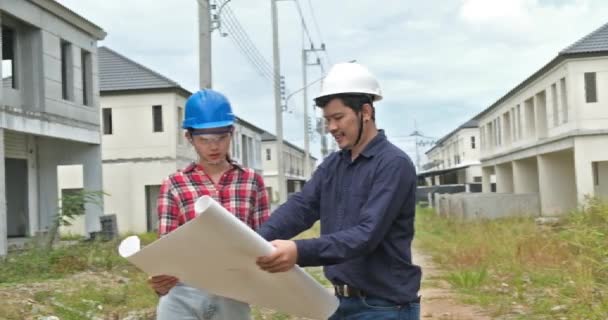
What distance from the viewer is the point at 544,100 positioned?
2911cm

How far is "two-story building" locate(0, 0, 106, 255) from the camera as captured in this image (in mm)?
15445

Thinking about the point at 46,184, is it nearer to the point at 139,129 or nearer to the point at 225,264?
the point at 139,129

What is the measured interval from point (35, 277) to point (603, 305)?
769cm

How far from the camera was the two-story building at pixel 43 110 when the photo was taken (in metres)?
15.4

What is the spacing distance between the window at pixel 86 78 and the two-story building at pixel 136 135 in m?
8.22

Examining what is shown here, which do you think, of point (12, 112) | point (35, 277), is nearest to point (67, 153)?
point (12, 112)

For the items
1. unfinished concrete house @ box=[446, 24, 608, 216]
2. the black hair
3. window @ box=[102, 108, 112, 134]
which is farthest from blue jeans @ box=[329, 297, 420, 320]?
window @ box=[102, 108, 112, 134]

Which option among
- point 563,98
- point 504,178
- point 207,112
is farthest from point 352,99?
point 504,178

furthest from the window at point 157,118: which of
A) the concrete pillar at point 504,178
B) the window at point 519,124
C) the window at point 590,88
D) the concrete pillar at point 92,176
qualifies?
the concrete pillar at point 504,178

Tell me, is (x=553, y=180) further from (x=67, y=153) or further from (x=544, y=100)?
(x=67, y=153)

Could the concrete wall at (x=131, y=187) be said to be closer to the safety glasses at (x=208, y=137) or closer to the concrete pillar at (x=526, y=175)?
the concrete pillar at (x=526, y=175)

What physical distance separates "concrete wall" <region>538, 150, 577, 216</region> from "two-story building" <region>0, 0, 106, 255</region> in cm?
1684

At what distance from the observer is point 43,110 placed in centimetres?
1617

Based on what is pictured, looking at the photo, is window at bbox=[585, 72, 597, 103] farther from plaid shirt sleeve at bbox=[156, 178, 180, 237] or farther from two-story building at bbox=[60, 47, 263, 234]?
plaid shirt sleeve at bbox=[156, 178, 180, 237]
